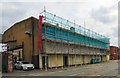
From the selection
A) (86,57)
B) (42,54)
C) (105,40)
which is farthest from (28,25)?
(105,40)

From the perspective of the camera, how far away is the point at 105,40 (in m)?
71.4

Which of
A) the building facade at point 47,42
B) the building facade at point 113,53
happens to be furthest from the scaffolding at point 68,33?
the building facade at point 113,53

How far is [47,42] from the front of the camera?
36938 mm

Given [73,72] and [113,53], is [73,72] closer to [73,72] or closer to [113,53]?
[73,72]

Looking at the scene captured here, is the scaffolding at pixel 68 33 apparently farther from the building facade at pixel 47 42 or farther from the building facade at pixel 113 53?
the building facade at pixel 113 53

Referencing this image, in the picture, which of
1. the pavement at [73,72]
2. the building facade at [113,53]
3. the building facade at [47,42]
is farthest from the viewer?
the building facade at [113,53]

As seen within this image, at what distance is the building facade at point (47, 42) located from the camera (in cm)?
3616

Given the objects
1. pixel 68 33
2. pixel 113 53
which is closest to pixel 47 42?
pixel 68 33

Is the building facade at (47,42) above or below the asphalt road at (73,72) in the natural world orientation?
above

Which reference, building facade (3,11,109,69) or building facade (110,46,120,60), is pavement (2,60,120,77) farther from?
building facade (110,46,120,60)

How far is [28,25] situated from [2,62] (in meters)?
11.3

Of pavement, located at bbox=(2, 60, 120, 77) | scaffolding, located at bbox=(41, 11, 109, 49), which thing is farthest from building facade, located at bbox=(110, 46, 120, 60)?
pavement, located at bbox=(2, 60, 120, 77)

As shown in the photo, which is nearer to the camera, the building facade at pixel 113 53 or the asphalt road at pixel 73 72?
the asphalt road at pixel 73 72

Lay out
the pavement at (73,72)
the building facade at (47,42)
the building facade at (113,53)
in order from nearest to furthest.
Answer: the pavement at (73,72), the building facade at (47,42), the building facade at (113,53)
